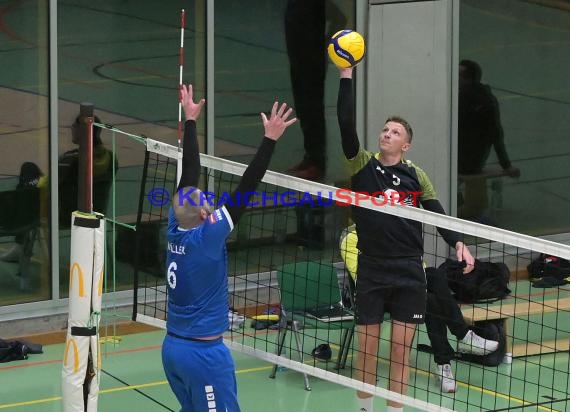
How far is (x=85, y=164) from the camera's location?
7.44m

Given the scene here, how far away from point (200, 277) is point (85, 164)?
110cm

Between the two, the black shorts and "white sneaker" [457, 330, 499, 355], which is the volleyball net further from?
the black shorts

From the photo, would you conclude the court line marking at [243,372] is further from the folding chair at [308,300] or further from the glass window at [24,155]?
the glass window at [24,155]

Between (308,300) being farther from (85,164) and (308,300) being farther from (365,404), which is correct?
Answer: (85,164)

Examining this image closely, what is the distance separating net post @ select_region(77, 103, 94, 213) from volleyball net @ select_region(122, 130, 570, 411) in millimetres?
1105

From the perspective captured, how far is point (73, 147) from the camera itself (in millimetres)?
11289

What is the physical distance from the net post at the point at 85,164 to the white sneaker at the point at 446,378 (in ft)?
12.2

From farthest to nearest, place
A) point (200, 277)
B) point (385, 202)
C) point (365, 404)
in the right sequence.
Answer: point (365, 404) < point (385, 202) < point (200, 277)

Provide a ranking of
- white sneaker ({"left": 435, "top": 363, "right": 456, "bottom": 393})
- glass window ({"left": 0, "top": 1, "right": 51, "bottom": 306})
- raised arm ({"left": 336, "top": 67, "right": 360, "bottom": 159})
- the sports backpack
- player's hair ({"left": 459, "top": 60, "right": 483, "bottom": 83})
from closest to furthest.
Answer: raised arm ({"left": 336, "top": 67, "right": 360, "bottom": 159})
white sneaker ({"left": 435, "top": 363, "right": 456, "bottom": 393})
glass window ({"left": 0, "top": 1, "right": 51, "bottom": 306})
the sports backpack
player's hair ({"left": 459, "top": 60, "right": 483, "bottom": 83})

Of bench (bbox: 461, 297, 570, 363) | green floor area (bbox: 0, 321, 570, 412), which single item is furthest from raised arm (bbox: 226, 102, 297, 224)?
bench (bbox: 461, 297, 570, 363)

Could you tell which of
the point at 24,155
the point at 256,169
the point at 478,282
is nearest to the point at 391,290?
the point at 256,169

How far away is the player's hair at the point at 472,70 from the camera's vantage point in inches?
533

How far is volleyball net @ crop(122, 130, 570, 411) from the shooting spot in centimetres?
817

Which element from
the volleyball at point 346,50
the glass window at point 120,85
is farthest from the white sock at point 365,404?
the glass window at point 120,85
